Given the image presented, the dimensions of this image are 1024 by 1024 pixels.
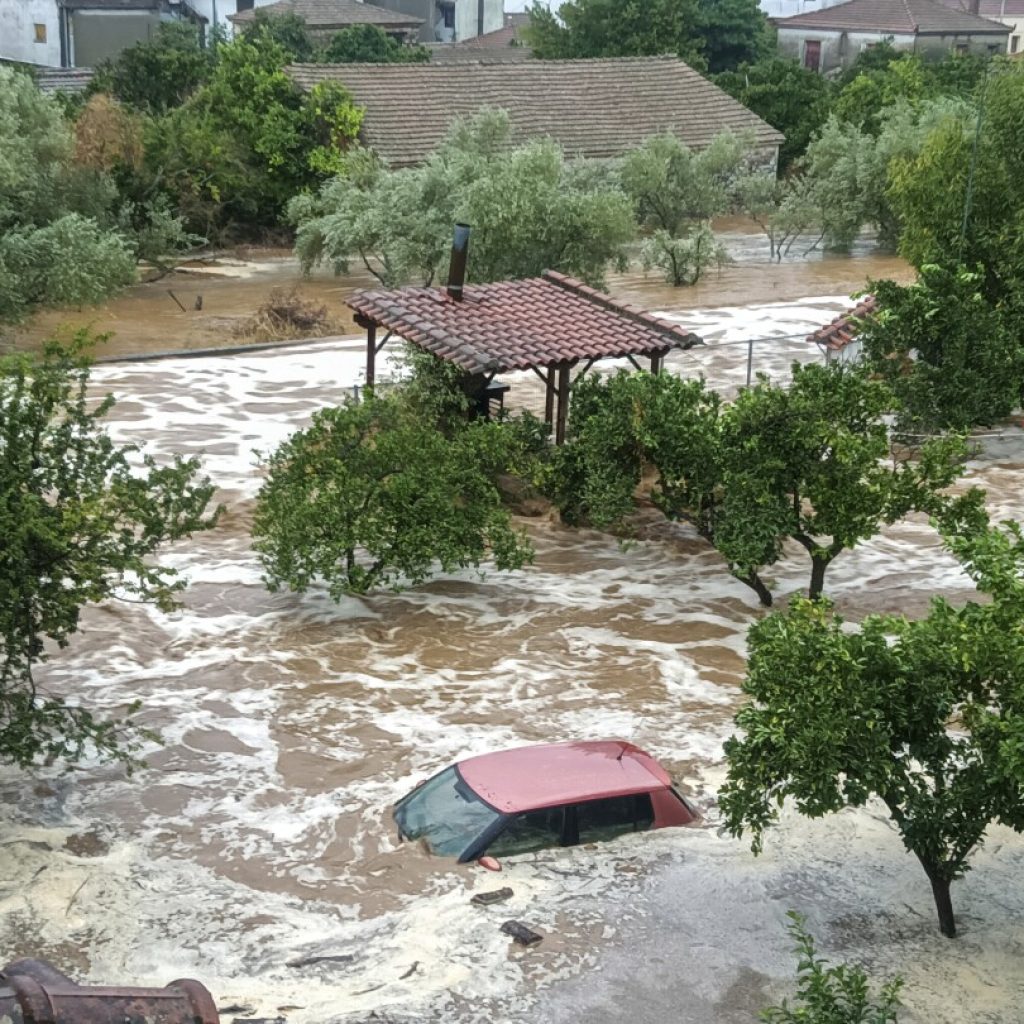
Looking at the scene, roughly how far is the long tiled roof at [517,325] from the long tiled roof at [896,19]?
59123 mm

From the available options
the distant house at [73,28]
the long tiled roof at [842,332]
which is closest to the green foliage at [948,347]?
the long tiled roof at [842,332]

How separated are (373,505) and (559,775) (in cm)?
679

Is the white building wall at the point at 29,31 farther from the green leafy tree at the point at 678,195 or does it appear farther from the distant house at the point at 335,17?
the green leafy tree at the point at 678,195

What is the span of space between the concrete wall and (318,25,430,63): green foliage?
2291 cm

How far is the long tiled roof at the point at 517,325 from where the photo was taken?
67.8 feet

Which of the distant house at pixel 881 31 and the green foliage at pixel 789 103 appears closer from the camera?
the green foliage at pixel 789 103

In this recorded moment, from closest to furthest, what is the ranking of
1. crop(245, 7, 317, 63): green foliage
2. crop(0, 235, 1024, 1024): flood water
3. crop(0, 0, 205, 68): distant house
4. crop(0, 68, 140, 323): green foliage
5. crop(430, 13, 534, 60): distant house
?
crop(0, 235, 1024, 1024): flood water
crop(0, 68, 140, 323): green foliage
crop(0, 0, 205, 68): distant house
crop(245, 7, 317, 63): green foliage
crop(430, 13, 534, 60): distant house

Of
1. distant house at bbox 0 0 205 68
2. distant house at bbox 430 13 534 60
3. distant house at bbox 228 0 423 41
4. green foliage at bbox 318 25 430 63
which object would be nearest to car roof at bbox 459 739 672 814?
green foliage at bbox 318 25 430 63

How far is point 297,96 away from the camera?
45.5 metres

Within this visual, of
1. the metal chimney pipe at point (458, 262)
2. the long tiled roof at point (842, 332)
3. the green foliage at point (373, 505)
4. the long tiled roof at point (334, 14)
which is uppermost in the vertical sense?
the long tiled roof at point (334, 14)

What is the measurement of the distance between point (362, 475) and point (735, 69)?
53.3 m

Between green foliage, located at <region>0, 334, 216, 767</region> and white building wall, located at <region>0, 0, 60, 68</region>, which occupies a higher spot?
white building wall, located at <region>0, 0, 60, 68</region>

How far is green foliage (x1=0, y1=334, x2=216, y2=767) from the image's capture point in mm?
11977

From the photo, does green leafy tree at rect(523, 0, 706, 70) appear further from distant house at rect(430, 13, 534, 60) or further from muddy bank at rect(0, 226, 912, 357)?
muddy bank at rect(0, 226, 912, 357)
